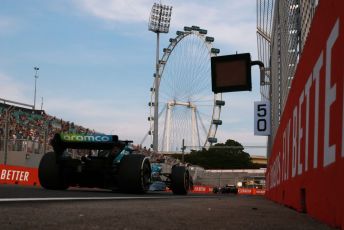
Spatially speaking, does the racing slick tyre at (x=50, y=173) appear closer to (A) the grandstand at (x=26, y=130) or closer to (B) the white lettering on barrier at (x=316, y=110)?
(B) the white lettering on barrier at (x=316, y=110)

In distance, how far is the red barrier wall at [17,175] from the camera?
59.1 feet

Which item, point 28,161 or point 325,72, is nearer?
point 325,72

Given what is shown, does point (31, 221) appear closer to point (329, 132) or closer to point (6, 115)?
point (329, 132)

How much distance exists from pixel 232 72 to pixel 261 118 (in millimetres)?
11094

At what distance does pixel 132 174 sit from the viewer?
9016 mm

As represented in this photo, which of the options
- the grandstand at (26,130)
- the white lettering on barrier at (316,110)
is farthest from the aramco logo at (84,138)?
the grandstand at (26,130)

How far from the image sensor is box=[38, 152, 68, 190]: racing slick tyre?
929 cm

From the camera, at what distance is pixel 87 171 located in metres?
9.43

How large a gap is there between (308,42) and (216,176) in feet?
202

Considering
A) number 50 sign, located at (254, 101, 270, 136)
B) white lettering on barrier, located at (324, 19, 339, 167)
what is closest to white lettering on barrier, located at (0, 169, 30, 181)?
number 50 sign, located at (254, 101, 270, 136)

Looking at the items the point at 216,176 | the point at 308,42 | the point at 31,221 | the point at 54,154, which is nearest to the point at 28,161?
the point at 54,154

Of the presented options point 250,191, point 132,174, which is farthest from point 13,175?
point 250,191

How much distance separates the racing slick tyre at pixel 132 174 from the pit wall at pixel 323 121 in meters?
4.04

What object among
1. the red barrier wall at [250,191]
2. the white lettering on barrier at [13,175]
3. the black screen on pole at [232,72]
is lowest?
the red barrier wall at [250,191]
